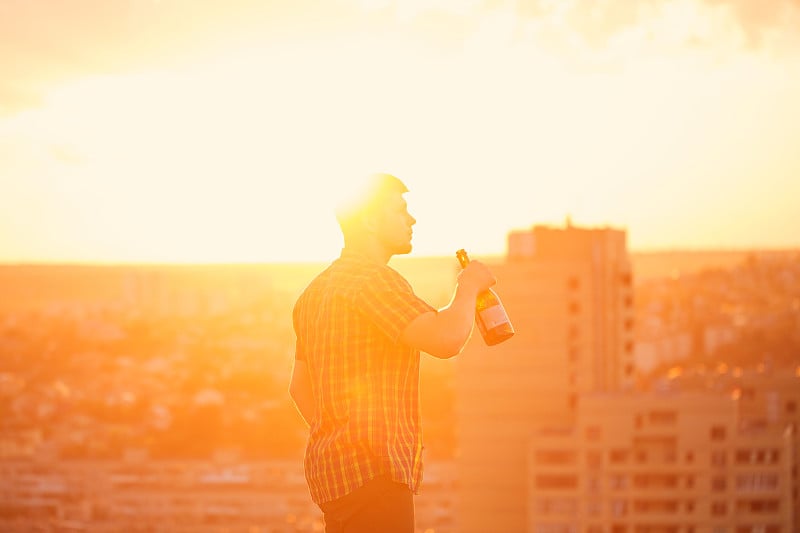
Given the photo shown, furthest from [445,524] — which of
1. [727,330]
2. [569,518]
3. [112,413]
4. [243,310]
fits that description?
[243,310]

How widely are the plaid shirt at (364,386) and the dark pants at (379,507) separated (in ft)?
0.10

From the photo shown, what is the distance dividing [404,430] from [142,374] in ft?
328

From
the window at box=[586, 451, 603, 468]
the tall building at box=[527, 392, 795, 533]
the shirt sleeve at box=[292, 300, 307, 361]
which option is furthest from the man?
the window at box=[586, 451, 603, 468]

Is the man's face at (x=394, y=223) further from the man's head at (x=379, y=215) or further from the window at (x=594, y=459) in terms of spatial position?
the window at (x=594, y=459)

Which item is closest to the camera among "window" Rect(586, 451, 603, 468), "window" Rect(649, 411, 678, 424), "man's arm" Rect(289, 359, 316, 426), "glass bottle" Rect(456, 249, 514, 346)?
"glass bottle" Rect(456, 249, 514, 346)

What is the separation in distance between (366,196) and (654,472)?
30504mm

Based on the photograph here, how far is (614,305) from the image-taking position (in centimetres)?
4147

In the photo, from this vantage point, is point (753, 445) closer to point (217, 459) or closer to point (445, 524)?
point (445, 524)

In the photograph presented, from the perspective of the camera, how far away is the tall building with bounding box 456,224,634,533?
40688mm

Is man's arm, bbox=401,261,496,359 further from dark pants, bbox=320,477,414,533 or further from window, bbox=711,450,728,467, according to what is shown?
window, bbox=711,450,728,467

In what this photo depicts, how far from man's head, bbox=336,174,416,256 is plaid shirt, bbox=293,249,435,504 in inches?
3.2

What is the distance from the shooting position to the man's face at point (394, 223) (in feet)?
13.1

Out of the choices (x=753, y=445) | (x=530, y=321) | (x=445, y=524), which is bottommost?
(x=445, y=524)

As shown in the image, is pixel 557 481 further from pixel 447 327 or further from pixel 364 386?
pixel 447 327
